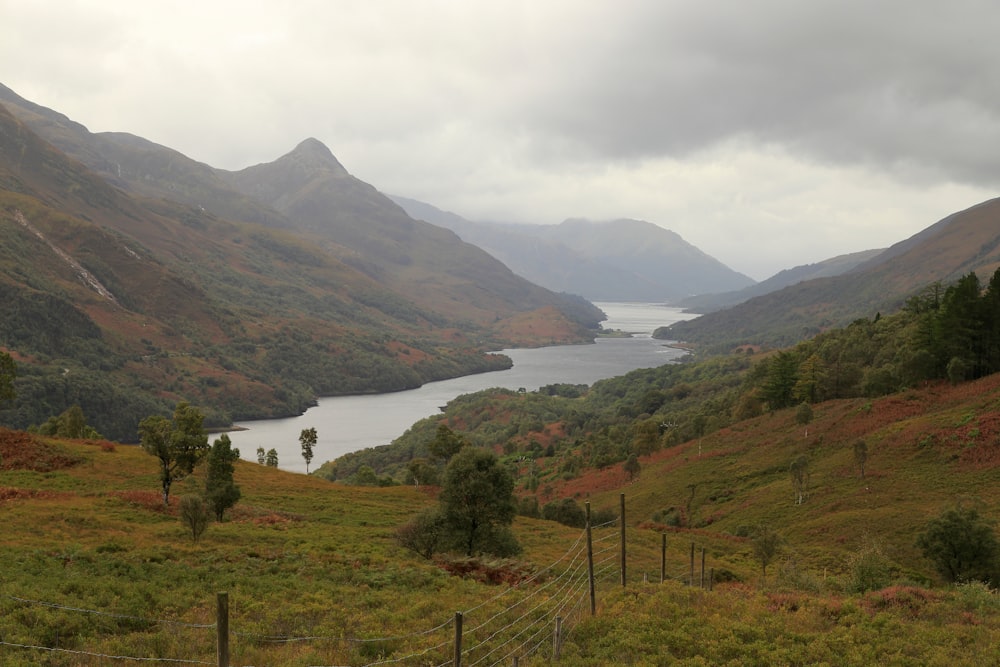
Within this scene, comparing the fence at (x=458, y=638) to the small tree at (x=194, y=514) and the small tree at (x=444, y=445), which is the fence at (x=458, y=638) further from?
the small tree at (x=444, y=445)

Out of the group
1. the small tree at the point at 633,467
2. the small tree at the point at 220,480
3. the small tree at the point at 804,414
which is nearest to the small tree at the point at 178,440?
the small tree at the point at 220,480

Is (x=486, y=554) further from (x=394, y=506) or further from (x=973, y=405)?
(x=973, y=405)

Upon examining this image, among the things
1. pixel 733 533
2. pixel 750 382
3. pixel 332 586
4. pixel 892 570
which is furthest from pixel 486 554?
pixel 750 382

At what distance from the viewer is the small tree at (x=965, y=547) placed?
1273 inches

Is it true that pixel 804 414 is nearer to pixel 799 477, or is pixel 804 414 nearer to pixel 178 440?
pixel 799 477

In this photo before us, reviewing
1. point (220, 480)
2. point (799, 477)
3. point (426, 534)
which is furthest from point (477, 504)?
point (799, 477)

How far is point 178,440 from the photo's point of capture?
44.5 meters

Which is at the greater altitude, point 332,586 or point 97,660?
point 97,660

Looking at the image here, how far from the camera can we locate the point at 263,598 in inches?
966

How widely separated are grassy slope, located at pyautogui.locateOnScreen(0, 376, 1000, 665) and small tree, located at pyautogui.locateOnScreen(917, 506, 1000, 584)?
1907mm

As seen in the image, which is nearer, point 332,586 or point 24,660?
point 24,660

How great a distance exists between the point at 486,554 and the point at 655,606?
51.3 feet

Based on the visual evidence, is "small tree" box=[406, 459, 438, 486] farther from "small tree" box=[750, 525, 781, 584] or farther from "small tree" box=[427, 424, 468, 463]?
"small tree" box=[750, 525, 781, 584]

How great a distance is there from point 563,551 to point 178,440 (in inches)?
1152
